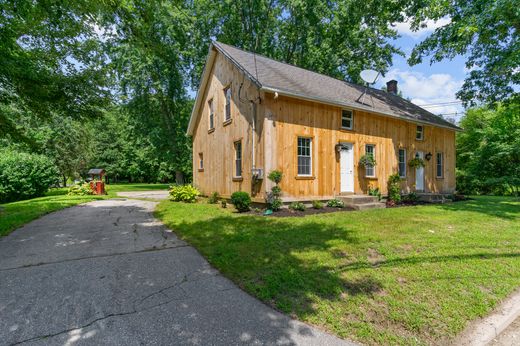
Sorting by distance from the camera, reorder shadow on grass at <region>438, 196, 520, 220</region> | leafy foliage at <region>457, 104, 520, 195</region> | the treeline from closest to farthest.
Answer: the treeline → shadow on grass at <region>438, 196, 520, 220</region> → leafy foliage at <region>457, 104, 520, 195</region>

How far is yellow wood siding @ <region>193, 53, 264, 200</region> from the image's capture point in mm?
10086

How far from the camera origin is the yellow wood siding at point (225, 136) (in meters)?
10.1

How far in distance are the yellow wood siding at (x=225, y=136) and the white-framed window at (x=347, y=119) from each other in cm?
402

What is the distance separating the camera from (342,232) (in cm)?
601

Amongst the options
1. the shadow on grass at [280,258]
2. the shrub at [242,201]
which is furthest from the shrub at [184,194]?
the shadow on grass at [280,258]

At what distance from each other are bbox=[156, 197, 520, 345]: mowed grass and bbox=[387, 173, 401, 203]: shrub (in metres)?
4.61

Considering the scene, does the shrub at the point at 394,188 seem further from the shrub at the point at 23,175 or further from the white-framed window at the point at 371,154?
the shrub at the point at 23,175

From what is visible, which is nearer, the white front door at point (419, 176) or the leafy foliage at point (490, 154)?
the white front door at point (419, 176)

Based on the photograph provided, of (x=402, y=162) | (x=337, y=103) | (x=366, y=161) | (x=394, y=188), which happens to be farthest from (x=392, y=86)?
(x=337, y=103)

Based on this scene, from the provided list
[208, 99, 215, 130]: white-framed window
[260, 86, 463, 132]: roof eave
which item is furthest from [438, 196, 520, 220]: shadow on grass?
[208, 99, 215, 130]: white-framed window

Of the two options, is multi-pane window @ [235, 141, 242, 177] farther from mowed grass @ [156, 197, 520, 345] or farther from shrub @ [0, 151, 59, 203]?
shrub @ [0, 151, 59, 203]

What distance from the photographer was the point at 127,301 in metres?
3.17

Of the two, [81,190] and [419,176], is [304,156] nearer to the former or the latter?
[419,176]

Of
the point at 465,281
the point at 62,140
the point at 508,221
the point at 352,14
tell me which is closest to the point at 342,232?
the point at 465,281
